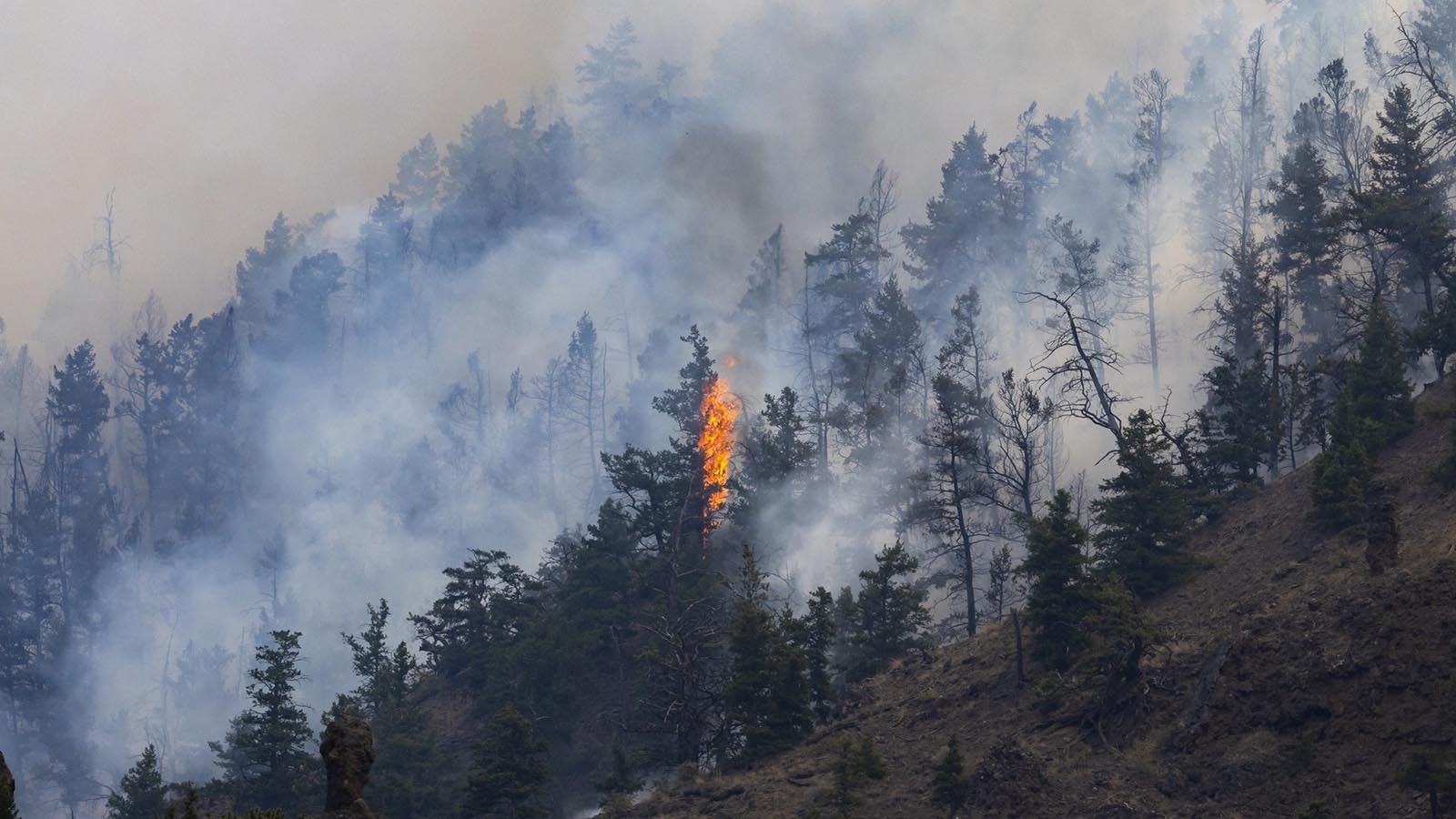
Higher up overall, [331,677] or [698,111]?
[698,111]

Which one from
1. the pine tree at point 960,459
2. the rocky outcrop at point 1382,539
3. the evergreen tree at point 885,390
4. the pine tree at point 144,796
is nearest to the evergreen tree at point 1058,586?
the pine tree at point 960,459

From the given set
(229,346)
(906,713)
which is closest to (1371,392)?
(906,713)

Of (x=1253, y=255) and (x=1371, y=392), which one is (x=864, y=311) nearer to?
(x=1253, y=255)

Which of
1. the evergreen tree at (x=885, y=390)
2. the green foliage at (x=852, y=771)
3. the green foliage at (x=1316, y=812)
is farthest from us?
the evergreen tree at (x=885, y=390)

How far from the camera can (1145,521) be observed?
3653 centimetres

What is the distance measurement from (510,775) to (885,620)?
1252 centimetres

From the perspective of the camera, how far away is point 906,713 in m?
36.6

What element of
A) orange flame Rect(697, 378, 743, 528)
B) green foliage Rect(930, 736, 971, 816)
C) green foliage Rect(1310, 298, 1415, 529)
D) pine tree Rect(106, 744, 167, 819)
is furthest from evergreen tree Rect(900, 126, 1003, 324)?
green foliage Rect(930, 736, 971, 816)

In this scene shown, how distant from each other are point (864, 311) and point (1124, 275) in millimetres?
17855

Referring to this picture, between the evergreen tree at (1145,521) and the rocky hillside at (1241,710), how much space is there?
2.88 ft

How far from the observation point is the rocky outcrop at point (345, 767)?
2438 centimetres

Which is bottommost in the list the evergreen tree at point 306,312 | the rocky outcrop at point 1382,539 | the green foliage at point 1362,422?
the rocky outcrop at point 1382,539

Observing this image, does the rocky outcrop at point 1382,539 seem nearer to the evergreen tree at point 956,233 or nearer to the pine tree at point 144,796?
the pine tree at point 144,796

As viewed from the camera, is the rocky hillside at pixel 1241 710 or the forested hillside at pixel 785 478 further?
the forested hillside at pixel 785 478
